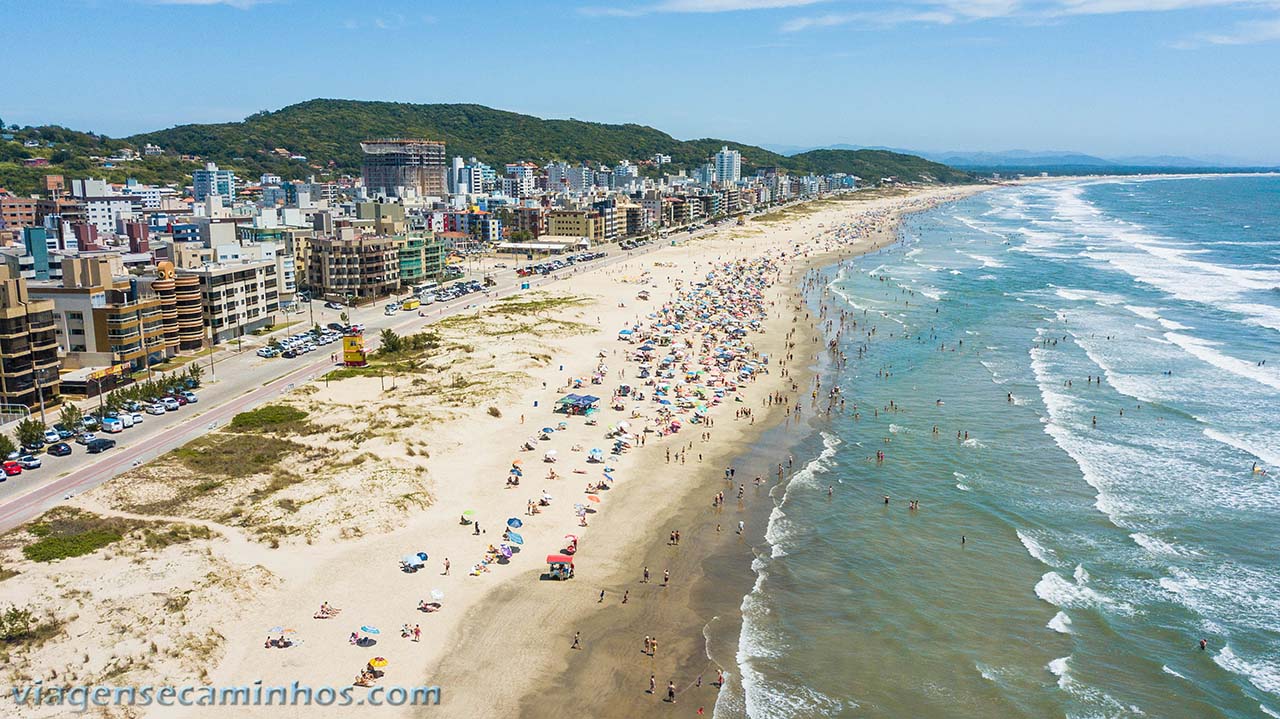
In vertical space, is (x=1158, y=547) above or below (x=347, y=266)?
below

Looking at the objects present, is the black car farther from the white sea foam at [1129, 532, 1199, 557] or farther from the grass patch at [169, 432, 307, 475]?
the white sea foam at [1129, 532, 1199, 557]

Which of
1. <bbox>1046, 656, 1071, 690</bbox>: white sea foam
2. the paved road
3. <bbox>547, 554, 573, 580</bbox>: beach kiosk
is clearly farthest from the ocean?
the paved road

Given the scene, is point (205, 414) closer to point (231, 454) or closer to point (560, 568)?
point (231, 454)

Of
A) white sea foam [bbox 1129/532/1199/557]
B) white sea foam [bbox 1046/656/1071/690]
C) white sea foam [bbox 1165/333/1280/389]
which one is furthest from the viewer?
white sea foam [bbox 1165/333/1280/389]

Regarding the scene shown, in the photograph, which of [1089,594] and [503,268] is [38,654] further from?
[503,268]

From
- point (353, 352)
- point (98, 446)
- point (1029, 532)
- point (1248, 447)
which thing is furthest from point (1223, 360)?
point (98, 446)
